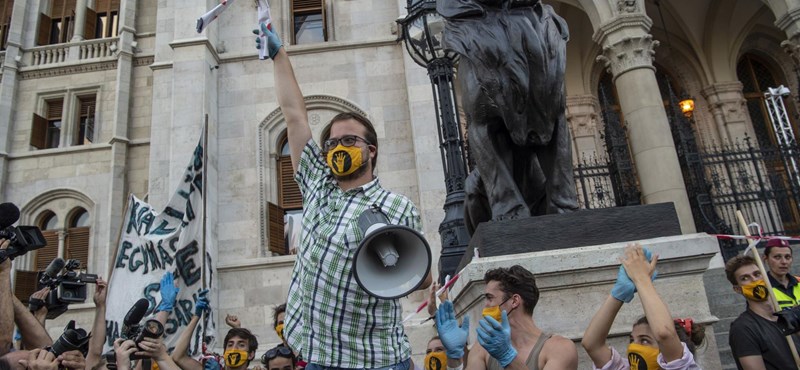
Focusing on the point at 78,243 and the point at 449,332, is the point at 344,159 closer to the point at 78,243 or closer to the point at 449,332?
the point at 449,332

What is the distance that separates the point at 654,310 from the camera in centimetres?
259

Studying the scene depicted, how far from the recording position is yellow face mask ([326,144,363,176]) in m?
2.34

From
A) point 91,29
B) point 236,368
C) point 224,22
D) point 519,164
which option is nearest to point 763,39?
point 224,22

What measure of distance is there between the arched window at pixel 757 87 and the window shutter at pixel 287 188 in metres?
16.0

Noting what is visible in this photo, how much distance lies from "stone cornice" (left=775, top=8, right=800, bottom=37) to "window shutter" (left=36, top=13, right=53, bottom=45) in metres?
22.6

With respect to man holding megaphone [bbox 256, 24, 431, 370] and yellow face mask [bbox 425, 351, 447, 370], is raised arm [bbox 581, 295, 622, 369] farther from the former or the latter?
yellow face mask [bbox 425, 351, 447, 370]

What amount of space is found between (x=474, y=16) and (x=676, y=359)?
247cm

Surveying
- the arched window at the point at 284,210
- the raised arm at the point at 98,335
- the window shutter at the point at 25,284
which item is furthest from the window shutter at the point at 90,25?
the raised arm at the point at 98,335

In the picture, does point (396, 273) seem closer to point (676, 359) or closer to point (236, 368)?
point (676, 359)

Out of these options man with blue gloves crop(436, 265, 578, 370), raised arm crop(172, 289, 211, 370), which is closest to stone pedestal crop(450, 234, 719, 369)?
man with blue gloves crop(436, 265, 578, 370)

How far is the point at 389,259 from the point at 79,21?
2169 cm

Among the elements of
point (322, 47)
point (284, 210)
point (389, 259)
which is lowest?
point (389, 259)

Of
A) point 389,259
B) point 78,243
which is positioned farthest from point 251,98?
point 389,259

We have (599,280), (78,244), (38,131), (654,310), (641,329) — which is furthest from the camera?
(38,131)
